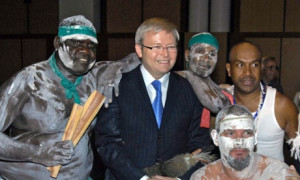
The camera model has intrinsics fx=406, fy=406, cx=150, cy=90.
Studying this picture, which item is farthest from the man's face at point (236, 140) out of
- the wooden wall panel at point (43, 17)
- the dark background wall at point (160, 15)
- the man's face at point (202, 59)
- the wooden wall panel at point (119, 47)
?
the wooden wall panel at point (43, 17)

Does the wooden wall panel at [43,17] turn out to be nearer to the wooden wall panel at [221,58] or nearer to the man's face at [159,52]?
the wooden wall panel at [221,58]

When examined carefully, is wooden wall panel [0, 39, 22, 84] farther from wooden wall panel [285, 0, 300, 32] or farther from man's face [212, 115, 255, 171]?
man's face [212, 115, 255, 171]

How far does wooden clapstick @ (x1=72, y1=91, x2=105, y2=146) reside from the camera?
1997 mm

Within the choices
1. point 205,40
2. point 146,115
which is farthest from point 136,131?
point 205,40

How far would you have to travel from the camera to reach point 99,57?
6305mm

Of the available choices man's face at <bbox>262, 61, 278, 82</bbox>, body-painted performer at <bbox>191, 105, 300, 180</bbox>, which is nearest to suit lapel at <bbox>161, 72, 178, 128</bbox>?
body-painted performer at <bbox>191, 105, 300, 180</bbox>

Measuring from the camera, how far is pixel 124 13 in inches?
246

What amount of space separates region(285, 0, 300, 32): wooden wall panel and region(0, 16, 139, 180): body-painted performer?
14.3 ft

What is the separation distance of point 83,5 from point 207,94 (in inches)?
169

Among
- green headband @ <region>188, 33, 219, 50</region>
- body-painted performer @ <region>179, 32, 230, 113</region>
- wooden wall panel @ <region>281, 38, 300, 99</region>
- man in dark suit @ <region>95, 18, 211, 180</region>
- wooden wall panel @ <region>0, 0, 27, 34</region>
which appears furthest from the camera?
wooden wall panel @ <region>0, 0, 27, 34</region>


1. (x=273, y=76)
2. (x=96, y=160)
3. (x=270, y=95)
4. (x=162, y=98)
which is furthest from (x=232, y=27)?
(x=162, y=98)

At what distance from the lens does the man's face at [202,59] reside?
2.23 meters

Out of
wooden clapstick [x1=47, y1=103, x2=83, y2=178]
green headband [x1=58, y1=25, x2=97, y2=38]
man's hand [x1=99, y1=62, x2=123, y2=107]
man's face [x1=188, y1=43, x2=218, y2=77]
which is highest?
green headband [x1=58, y1=25, x2=97, y2=38]

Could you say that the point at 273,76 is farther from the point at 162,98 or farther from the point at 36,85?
the point at 36,85
